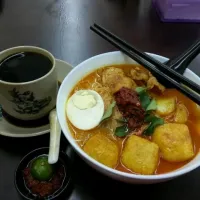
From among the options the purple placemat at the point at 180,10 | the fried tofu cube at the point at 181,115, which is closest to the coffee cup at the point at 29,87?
the fried tofu cube at the point at 181,115

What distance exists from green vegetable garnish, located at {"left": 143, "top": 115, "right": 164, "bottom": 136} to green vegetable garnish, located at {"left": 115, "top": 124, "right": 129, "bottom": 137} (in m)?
0.05

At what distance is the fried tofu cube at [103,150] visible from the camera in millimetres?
833

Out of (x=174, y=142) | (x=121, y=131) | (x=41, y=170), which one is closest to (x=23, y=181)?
(x=41, y=170)

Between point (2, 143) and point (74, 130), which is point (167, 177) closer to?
point (74, 130)

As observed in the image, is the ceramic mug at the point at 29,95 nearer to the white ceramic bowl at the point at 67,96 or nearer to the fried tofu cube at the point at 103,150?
the white ceramic bowl at the point at 67,96

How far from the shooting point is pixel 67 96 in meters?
0.97

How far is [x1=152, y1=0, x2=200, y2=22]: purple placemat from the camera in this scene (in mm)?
1500

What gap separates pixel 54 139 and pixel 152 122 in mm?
284

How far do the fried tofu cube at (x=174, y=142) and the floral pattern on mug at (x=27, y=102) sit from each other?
1.16ft

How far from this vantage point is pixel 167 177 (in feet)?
2.45

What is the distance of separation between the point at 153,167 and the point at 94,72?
0.40 m

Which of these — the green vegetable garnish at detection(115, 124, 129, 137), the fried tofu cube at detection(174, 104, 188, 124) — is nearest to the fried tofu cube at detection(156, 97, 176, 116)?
the fried tofu cube at detection(174, 104, 188, 124)

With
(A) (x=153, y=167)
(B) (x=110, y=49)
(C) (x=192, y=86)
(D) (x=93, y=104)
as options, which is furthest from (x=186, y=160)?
(B) (x=110, y=49)

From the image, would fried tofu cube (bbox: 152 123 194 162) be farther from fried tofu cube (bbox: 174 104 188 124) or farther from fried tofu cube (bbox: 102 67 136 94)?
fried tofu cube (bbox: 102 67 136 94)
